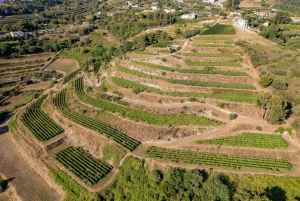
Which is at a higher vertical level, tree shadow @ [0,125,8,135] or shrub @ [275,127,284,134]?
shrub @ [275,127,284,134]

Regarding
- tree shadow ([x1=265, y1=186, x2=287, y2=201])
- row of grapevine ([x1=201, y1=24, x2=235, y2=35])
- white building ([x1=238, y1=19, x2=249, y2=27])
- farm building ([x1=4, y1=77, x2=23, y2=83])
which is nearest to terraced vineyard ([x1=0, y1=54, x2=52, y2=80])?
farm building ([x1=4, y1=77, x2=23, y2=83])

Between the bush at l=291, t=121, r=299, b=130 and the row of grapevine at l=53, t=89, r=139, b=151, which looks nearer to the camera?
the bush at l=291, t=121, r=299, b=130

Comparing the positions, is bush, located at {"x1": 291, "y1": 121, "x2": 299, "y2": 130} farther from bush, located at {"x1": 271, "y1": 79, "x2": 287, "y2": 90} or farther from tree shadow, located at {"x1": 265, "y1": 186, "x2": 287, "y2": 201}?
tree shadow, located at {"x1": 265, "y1": 186, "x2": 287, "y2": 201}

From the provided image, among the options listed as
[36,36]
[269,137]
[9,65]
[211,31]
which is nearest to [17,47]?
[9,65]

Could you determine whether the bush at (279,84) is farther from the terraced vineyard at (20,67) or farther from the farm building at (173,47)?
the terraced vineyard at (20,67)

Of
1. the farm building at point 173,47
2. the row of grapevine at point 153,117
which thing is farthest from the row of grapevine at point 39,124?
the farm building at point 173,47

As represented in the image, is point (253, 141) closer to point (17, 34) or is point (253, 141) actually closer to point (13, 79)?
point (13, 79)
